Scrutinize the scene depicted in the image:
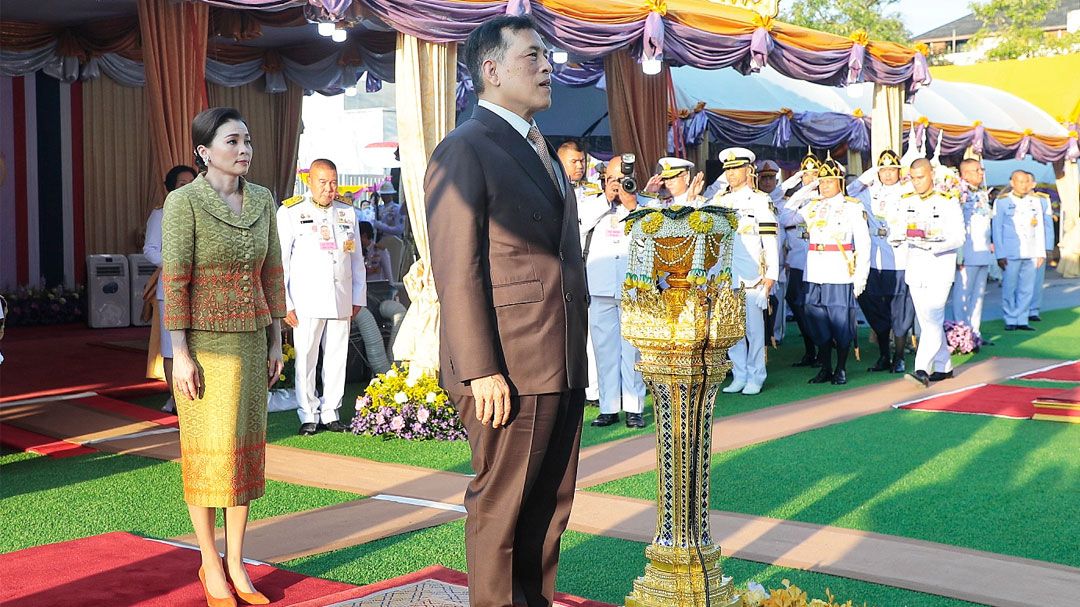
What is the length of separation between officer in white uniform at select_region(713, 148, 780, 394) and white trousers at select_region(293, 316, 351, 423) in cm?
353

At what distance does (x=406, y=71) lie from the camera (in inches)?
332

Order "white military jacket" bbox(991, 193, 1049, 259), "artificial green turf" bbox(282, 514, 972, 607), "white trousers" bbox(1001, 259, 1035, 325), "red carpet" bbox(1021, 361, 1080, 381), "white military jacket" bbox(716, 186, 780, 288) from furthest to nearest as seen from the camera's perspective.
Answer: "white military jacket" bbox(991, 193, 1049, 259) < "white trousers" bbox(1001, 259, 1035, 325) < "red carpet" bbox(1021, 361, 1080, 381) < "white military jacket" bbox(716, 186, 780, 288) < "artificial green turf" bbox(282, 514, 972, 607)

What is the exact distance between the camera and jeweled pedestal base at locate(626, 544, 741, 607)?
3846mm

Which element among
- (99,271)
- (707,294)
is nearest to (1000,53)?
(99,271)

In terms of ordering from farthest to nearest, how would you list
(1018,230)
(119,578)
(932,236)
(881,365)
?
1. (1018,230)
2. (881,365)
3. (932,236)
4. (119,578)

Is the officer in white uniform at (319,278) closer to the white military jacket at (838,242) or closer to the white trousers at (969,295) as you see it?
the white military jacket at (838,242)

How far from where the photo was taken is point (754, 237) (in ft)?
32.7

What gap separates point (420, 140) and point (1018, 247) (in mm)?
10073

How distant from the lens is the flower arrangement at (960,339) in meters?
12.4

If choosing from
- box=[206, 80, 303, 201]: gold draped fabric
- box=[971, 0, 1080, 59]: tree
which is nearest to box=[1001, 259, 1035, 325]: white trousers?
box=[206, 80, 303, 201]: gold draped fabric

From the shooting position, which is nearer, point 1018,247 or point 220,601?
point 220,601

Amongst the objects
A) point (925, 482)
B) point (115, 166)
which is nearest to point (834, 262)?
point (925, 482)

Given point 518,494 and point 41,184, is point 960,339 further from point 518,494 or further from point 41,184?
point 41,184

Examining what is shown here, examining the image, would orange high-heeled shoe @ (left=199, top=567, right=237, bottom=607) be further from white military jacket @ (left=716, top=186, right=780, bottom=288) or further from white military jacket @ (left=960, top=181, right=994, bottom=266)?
white military jacket @ (left=960, top=181, right=994, bottom=266)
